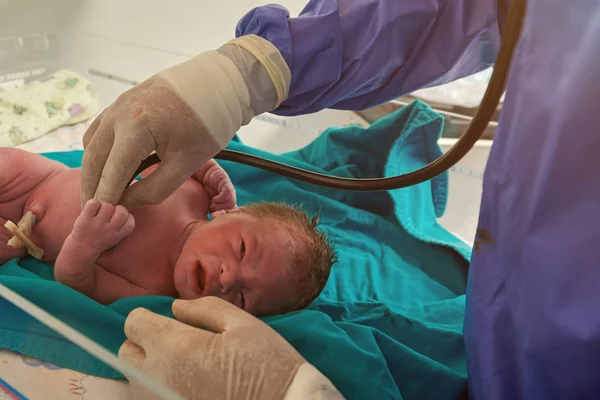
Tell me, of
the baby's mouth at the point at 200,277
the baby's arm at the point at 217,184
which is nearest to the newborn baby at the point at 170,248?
the baby's mouth at the point at 200,277

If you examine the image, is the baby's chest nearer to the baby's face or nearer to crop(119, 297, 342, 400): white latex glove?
the baby's face

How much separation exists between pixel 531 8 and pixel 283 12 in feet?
1.33

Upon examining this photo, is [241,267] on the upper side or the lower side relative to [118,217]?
lower

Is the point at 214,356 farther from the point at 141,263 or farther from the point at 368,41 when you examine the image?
the point at 368,41

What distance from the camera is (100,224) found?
779 millimetres

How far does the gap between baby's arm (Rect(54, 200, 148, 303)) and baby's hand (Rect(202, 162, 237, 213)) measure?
277 millimetres

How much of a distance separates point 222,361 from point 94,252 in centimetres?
35

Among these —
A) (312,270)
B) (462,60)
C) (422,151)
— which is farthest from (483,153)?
(312,270)

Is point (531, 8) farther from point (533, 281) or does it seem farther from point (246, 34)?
point (246, 34)

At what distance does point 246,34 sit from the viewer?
88 centimetres

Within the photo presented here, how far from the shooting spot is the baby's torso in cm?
93

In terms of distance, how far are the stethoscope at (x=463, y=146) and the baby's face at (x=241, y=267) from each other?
17cm

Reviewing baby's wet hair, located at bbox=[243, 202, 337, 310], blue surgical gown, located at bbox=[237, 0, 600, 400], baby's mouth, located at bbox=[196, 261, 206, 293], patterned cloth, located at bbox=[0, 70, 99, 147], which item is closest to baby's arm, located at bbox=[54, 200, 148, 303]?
baby's mouth, located at bbox=[196, 261, 206, 293]

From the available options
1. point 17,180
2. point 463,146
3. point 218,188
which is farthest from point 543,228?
point 17,180
